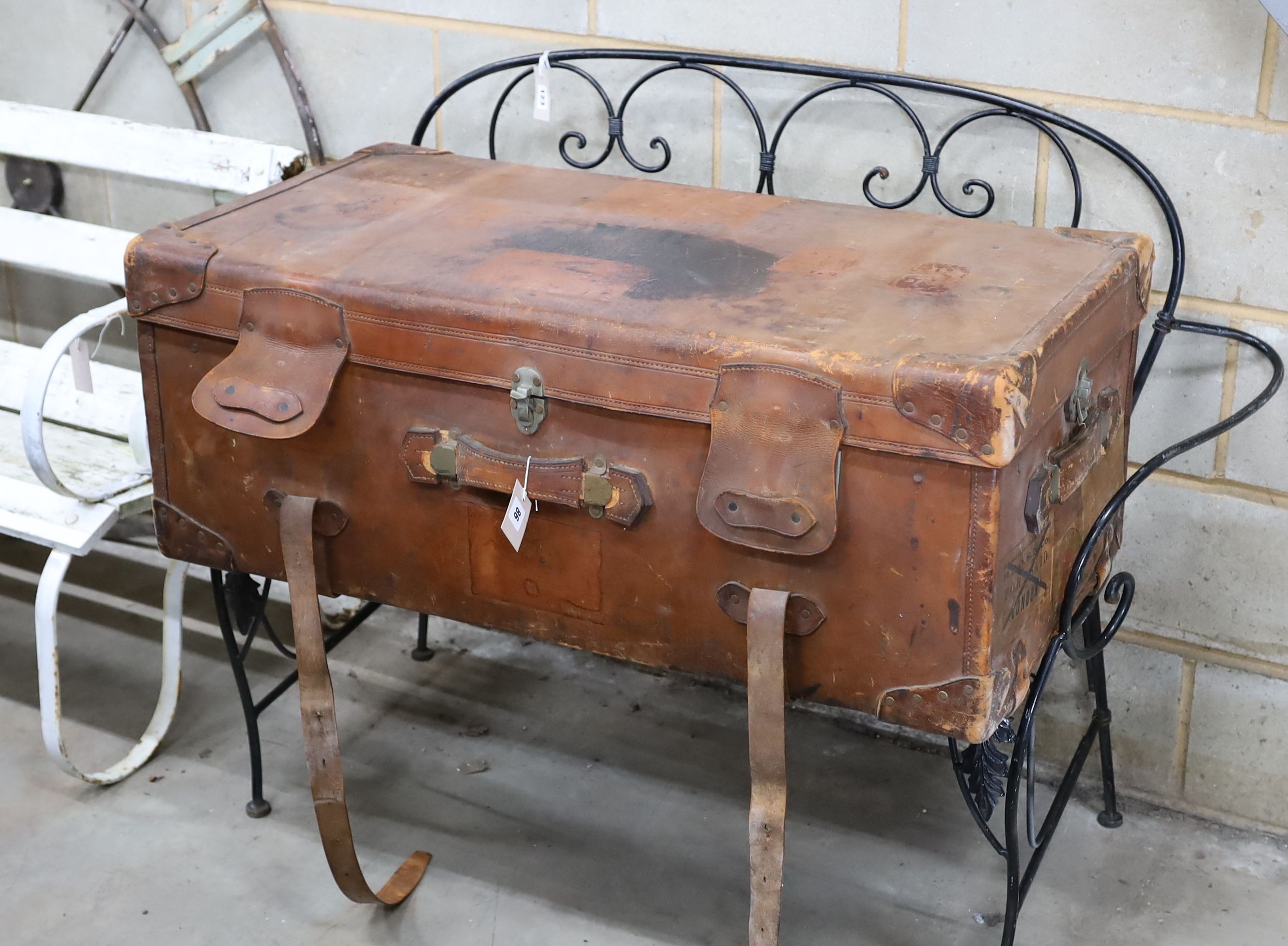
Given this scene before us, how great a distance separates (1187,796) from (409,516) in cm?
130

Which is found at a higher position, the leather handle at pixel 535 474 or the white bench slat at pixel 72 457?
the leather handle at pixel 535 474

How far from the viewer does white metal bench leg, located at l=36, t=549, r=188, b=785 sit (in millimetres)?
2186

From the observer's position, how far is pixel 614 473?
1.61 metres

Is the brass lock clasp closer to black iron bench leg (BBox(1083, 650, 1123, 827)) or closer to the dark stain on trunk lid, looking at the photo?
the dark stain on trunk lid

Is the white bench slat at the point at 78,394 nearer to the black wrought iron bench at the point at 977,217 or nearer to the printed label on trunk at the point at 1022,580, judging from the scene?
the black wrought iron bench at the point at 977,217

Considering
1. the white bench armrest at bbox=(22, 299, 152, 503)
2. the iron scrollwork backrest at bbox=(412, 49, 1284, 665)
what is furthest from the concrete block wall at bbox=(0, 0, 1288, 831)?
the white bench armrest at bbox=(22, 299, 152, 503)

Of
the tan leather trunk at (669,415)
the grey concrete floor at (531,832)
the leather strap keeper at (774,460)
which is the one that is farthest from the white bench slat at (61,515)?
the leather strap keeper at (774,460)

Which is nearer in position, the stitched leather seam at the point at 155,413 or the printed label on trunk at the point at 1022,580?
the printed label on trunk at the point at 1022,580

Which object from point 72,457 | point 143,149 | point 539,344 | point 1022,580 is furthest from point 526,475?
point 143,149

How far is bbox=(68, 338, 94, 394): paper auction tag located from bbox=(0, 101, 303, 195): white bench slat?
1.25 ft

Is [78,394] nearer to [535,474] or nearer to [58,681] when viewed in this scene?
[58,681]

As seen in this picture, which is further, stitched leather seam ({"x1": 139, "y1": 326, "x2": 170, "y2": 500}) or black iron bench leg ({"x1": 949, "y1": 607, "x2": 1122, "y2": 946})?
stitched leather seam ({"x1": 139, "y1": 326, "x2": 170, "y2": 500})

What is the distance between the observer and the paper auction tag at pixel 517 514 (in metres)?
1.65

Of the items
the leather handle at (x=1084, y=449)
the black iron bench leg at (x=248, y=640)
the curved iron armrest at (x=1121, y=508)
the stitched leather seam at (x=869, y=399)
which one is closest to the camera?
the stitched leather seam at (x=869, y=399)
